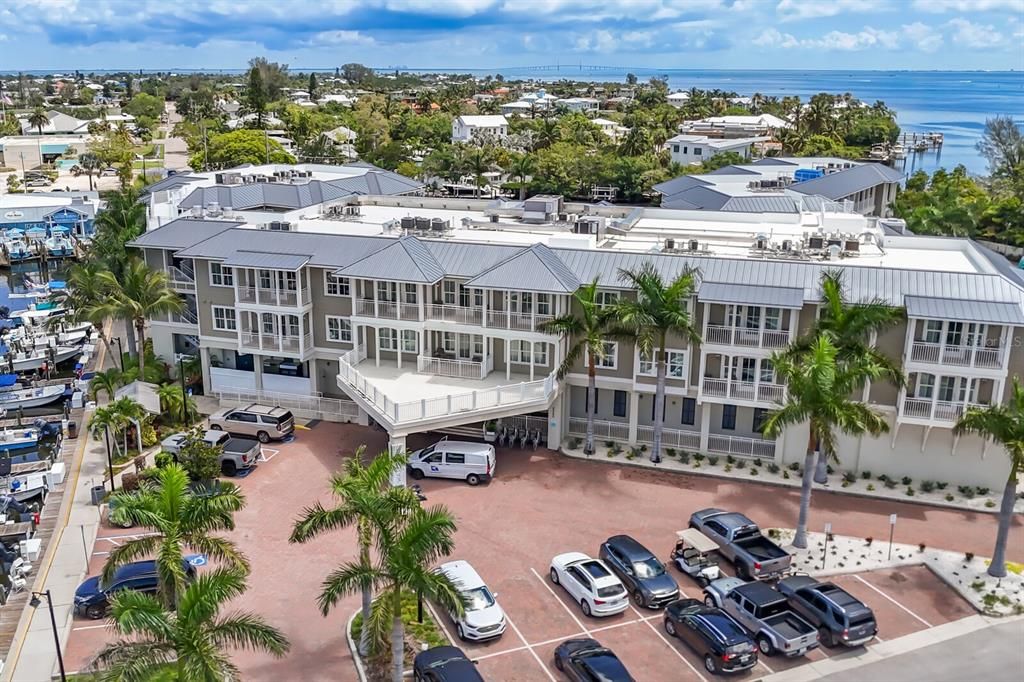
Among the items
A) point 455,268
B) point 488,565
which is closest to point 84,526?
point 488,565

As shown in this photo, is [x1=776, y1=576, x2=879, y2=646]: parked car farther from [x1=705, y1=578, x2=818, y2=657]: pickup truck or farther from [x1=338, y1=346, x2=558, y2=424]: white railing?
[x1=338, y1=346, x2=558, y2=424]: white railing

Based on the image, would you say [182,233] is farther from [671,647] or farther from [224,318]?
[671,647]

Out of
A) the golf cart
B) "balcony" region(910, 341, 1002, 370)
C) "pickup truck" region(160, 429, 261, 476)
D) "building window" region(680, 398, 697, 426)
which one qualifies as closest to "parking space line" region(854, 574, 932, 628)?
the golf cart

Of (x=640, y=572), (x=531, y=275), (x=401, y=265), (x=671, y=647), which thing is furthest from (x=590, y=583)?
(x=401, y=265)

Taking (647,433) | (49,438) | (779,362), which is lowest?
(49,438)

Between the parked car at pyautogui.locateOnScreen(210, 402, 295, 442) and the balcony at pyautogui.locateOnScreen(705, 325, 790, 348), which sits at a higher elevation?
the balcony at pyautogui.locateOnScreen(705, 325, 790, 348)

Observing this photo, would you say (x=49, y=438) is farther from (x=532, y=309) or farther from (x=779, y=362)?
(x=779, y=362)

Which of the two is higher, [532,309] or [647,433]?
[532,309]
